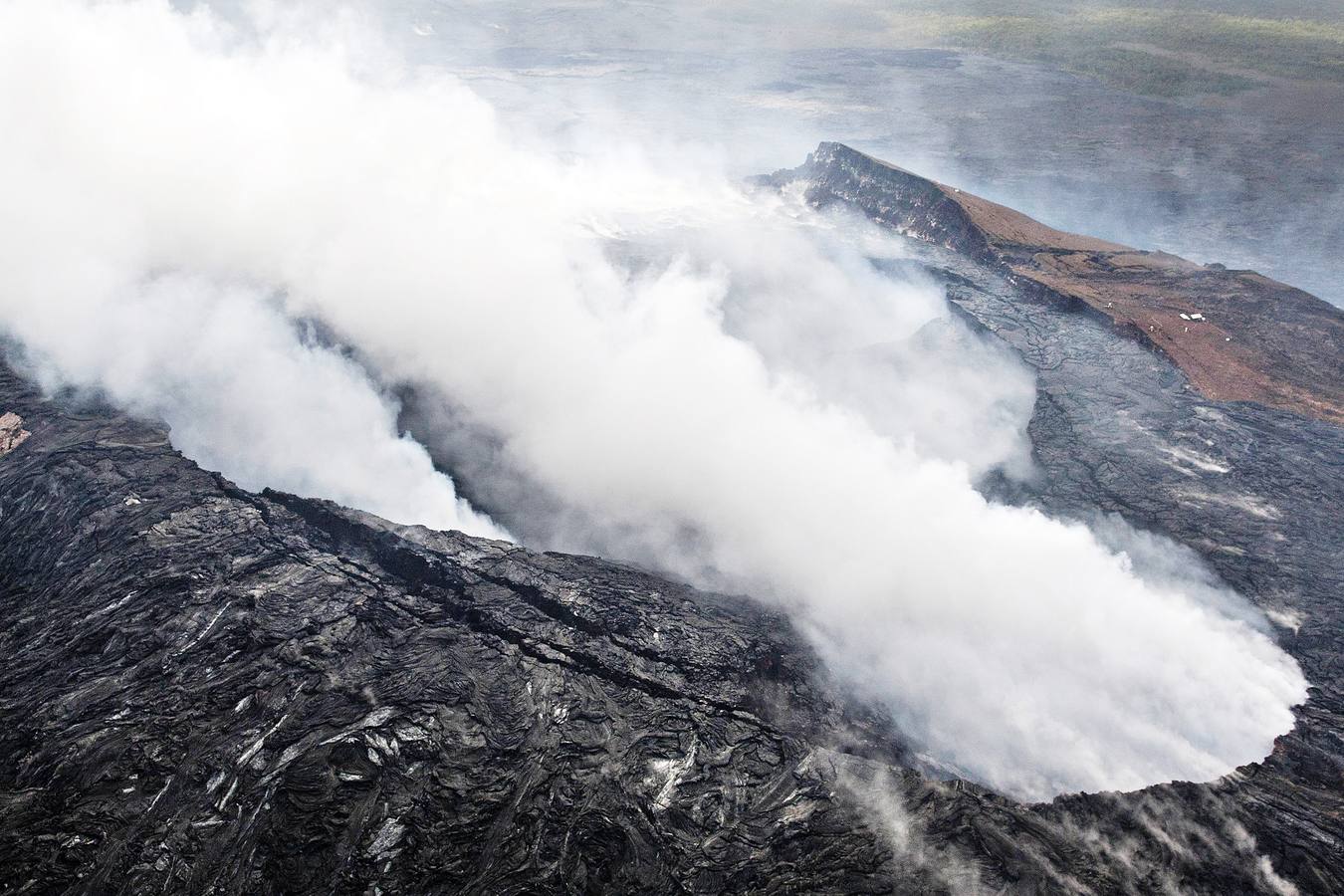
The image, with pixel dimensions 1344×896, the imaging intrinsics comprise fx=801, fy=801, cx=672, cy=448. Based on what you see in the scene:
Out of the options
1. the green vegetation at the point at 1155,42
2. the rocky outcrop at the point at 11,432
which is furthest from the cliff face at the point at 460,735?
the green vegetation at the point at 1155,42

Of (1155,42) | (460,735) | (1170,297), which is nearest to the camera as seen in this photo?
(460,735)

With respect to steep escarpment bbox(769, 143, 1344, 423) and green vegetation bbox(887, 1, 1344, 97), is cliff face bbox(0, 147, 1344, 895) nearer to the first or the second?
steep escarpment bbox(769, 143, 1344, 423)

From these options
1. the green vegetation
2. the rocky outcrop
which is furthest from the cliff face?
the green vegetation

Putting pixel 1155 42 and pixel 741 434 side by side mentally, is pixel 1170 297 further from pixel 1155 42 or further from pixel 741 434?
pixel 1155 42

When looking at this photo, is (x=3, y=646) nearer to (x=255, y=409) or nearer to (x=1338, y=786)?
(x=255, y=409)

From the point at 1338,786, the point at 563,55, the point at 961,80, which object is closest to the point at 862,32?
the point at 961,80

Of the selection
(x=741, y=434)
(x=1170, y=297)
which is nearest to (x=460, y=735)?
(x=741, y=434)

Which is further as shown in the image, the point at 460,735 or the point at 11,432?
the point at 11,432
